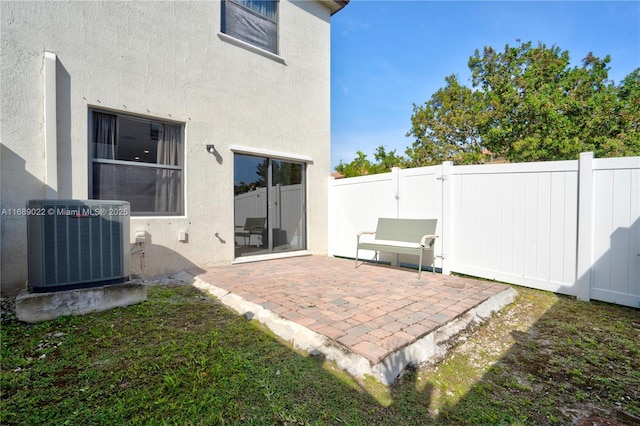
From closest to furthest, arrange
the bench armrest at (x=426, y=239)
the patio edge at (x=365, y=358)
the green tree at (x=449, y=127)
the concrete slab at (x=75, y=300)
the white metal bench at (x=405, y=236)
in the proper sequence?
the patio edge at (x=365, y=358) < the concrete slab at (x=75, y=300) < the bench armrest at (x=426, y=239) < the white metal bench at (x=405, y=236) < the green tree at (x=449, y=127)

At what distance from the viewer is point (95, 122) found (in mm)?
4633

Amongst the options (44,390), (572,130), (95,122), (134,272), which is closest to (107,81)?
(95,122)

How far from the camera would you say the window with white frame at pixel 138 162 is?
15.3ft

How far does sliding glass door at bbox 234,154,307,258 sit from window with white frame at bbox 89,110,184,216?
3.87 feet

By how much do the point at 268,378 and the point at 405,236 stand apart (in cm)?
395

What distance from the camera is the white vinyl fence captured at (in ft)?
12.4

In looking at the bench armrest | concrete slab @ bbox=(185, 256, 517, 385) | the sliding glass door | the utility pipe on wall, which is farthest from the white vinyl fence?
the utility pipe on wall

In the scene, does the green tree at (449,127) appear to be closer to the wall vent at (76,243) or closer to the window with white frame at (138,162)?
the window with white frame at (138,162)

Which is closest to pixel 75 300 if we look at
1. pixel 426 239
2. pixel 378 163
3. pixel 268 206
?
pixel 268 206

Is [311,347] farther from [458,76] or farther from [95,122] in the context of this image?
[458,76]

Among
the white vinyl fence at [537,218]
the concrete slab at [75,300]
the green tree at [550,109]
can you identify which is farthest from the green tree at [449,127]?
the concrete slab at [75,300]

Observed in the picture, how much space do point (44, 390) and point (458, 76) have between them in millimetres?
15636

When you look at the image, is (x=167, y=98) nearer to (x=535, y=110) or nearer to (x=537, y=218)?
(x=537, y=218)

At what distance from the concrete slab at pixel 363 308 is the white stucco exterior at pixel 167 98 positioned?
1620mm
